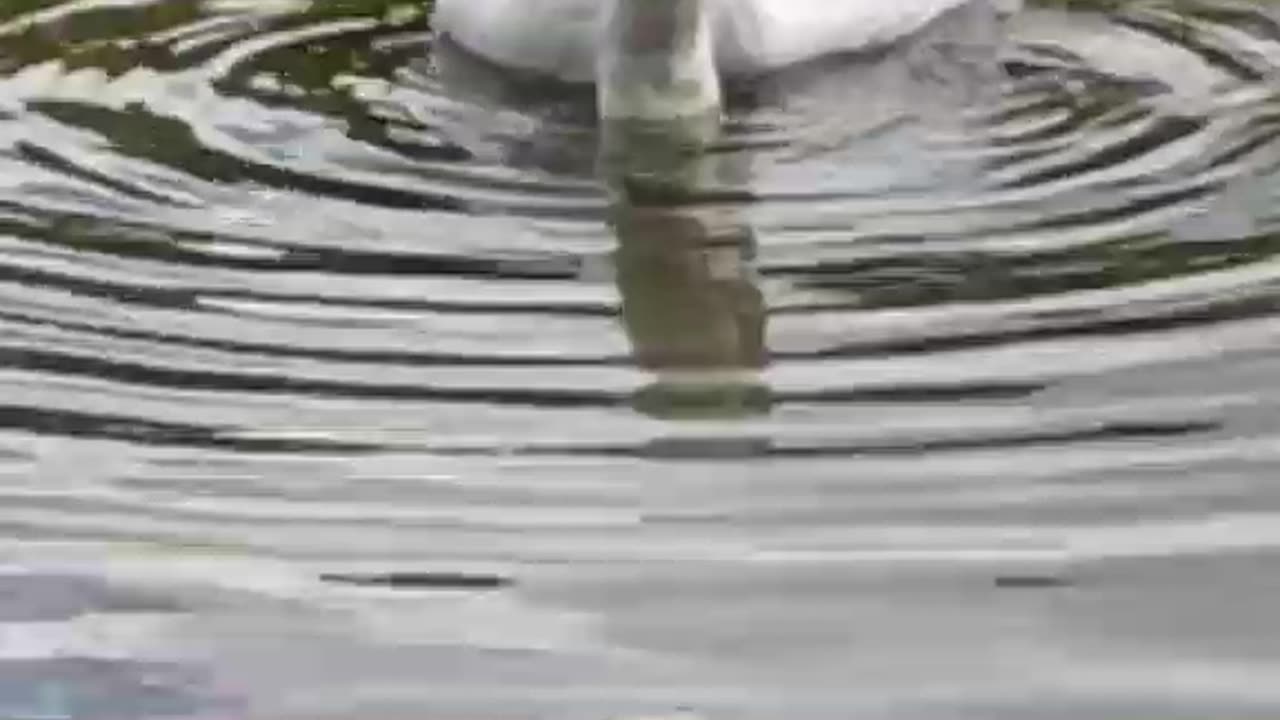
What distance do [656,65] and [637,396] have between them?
1615 millimetres

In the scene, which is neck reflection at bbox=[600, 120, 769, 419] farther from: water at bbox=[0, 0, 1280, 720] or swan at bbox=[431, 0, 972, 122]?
swan at bbox=[431, 0, 972, 122]

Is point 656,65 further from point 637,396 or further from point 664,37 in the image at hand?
point 637,396

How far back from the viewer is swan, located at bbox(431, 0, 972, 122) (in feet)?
16.8

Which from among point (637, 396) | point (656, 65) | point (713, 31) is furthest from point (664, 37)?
point (637, 396)

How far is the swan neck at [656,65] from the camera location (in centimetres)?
509

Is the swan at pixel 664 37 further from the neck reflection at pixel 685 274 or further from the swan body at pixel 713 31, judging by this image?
the neck reflection at pixel 685 274

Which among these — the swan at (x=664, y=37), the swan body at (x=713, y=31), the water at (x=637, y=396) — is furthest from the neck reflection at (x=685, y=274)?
the swan body at (x=713, y=31)

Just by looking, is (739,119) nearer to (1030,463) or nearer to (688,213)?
(688,213)

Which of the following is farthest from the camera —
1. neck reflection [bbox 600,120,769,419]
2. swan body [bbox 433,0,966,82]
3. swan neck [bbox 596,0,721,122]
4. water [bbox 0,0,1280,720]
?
swan body [bbox 433,0,966,82]

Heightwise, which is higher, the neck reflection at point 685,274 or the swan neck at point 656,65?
the swan neck at point 656,65

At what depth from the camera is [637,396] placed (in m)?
3.62

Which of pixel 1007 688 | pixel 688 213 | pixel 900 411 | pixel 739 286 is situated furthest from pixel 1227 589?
pixel 688 213

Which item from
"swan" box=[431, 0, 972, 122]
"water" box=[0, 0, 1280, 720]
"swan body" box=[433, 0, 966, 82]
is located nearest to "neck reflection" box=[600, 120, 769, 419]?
"water" box=[0, 0, 1280, 720]

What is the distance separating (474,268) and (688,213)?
1.56 feet
